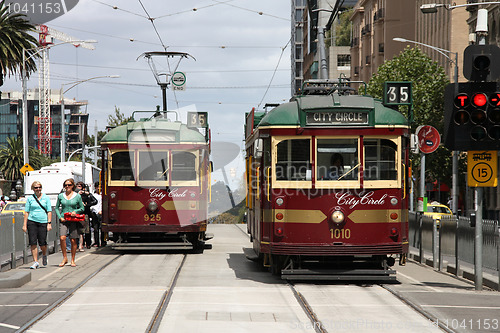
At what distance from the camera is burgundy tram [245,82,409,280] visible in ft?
47.9

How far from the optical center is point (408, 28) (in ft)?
255

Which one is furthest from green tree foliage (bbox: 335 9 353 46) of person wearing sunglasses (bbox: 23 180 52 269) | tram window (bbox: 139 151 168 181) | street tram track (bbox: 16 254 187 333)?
street tram track (bbox: 16 254 187 333)

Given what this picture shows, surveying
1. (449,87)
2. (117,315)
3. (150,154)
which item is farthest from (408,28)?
(117,315)

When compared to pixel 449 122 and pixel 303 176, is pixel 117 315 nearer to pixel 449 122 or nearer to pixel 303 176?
pixel 303 176

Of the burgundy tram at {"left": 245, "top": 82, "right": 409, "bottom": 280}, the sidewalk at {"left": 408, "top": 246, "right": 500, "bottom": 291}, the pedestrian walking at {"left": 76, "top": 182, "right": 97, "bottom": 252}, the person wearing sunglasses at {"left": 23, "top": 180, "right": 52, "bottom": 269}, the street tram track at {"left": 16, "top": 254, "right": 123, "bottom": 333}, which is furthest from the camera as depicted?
the pedestrian walking at {"left": 76, "top": 182, "right": 97, "bottom": 252}

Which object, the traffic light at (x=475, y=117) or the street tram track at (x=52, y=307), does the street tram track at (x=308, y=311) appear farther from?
the traffic light at (x=475, y=117)

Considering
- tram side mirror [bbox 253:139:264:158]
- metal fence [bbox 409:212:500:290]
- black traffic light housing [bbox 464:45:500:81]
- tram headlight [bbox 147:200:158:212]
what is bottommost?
metal fence [bbox 409:212:500:290]

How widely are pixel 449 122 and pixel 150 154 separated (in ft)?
29.7

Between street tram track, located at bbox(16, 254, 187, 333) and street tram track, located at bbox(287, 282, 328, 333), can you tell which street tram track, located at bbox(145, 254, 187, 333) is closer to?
street tram track, located at bbox(16, 254, 187, 333)

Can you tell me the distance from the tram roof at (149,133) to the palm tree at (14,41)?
2289cm

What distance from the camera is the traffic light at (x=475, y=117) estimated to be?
1448 cm

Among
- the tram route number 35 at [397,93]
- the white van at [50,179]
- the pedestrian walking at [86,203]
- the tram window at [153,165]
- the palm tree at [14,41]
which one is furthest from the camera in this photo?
the palm tree at [14,41]

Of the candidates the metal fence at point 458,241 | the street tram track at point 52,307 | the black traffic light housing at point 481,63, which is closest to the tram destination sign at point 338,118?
the black traffic light housing at point 481,63

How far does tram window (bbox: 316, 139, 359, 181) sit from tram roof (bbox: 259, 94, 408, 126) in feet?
1.72
